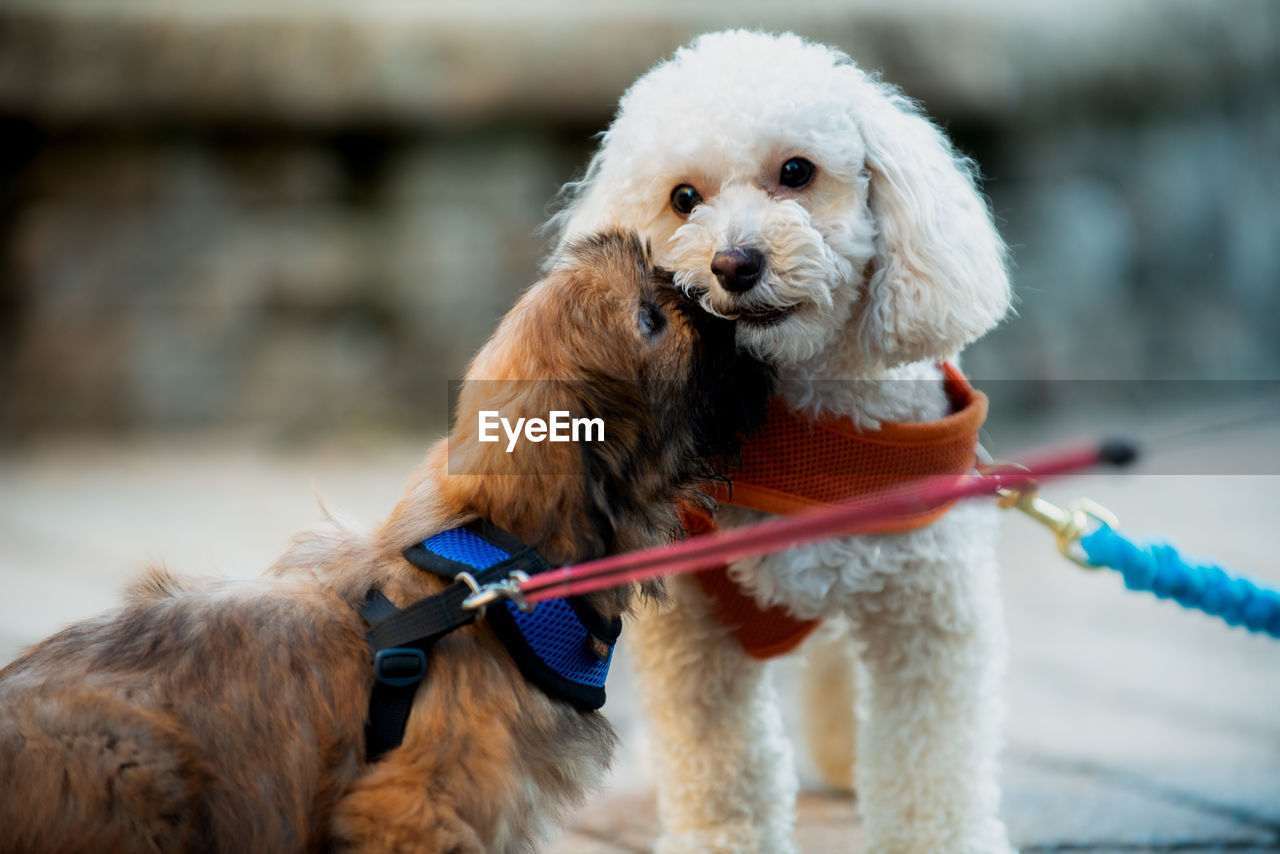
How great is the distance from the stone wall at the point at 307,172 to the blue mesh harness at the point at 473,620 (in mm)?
5804

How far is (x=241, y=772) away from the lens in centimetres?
164

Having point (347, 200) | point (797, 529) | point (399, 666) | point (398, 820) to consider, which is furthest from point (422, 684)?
point (347, 200)

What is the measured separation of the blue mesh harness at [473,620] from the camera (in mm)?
1686

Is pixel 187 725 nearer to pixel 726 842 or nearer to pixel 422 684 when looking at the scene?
pixel 422 684

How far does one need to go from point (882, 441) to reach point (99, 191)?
6.91 metres

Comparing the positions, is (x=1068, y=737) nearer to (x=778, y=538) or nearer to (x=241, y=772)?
(x=778, y=538)

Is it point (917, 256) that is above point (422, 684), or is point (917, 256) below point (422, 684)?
above

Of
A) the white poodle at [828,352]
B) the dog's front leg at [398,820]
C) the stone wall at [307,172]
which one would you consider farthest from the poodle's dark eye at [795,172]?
the stone wall at [307,172]

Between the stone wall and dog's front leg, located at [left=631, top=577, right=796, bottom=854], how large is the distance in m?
5.43

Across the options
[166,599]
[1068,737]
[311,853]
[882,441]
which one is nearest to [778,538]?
[882,441]

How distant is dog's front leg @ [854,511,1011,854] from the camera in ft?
7.03

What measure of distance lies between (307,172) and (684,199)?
5968 millimetres

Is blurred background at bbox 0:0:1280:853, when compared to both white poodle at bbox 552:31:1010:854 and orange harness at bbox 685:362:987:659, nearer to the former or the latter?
white poodle at bbox 552:31:1010:854

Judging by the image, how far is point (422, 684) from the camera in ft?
5.64
